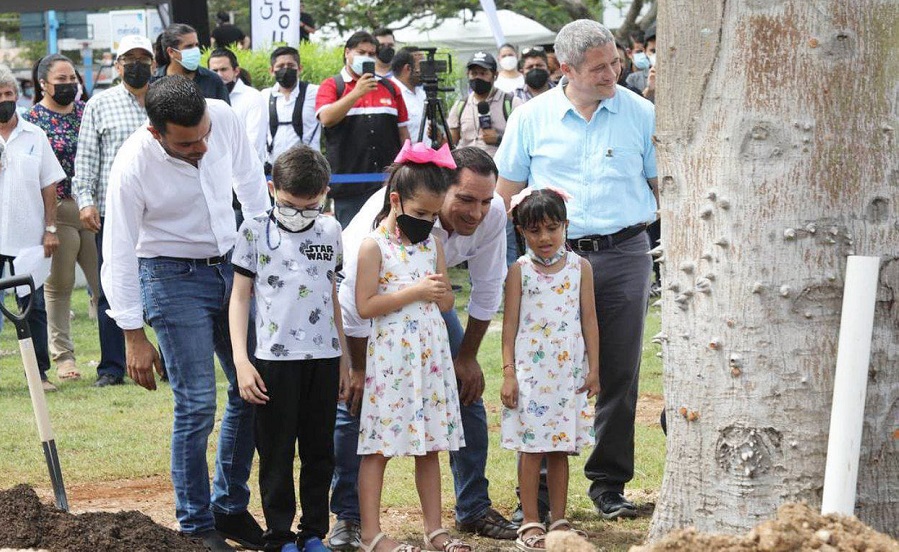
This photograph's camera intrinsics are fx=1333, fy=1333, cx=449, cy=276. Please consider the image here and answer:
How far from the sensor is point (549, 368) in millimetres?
5289

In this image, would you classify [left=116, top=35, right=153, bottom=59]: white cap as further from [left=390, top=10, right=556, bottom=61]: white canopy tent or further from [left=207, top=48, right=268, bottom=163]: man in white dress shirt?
[left=390, top=10, right=556, bottom=61]: white canopy tent

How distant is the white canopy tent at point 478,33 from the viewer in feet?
83.4

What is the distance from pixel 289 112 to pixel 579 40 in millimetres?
6302

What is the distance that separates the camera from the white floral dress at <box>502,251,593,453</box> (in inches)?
207

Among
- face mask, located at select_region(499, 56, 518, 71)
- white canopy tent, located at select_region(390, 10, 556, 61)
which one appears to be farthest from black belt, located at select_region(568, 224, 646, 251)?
white canopy tent, located at select_region(390, 10, 556, 61)

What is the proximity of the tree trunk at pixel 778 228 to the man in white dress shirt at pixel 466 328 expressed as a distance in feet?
3.94

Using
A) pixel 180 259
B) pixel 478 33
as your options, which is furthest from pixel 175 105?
pixel 478 33

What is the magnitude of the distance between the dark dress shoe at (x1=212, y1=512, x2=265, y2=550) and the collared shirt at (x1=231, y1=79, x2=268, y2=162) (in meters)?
5.12

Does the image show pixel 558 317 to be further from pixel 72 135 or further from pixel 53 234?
pixel 72 135

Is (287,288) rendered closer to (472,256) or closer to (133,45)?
(472,256)

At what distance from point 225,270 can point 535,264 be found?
124 centimetres

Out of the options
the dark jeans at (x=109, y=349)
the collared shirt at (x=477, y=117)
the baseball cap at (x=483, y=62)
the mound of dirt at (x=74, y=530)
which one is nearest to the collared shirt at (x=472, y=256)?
the mound of dirt at (x=74, y=530)

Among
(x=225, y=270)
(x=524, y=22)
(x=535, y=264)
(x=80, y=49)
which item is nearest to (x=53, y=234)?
(x=225, y=270)

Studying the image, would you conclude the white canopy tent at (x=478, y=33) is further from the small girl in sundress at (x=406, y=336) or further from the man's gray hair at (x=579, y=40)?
the small girl in sundress at (x=406, y=336)
